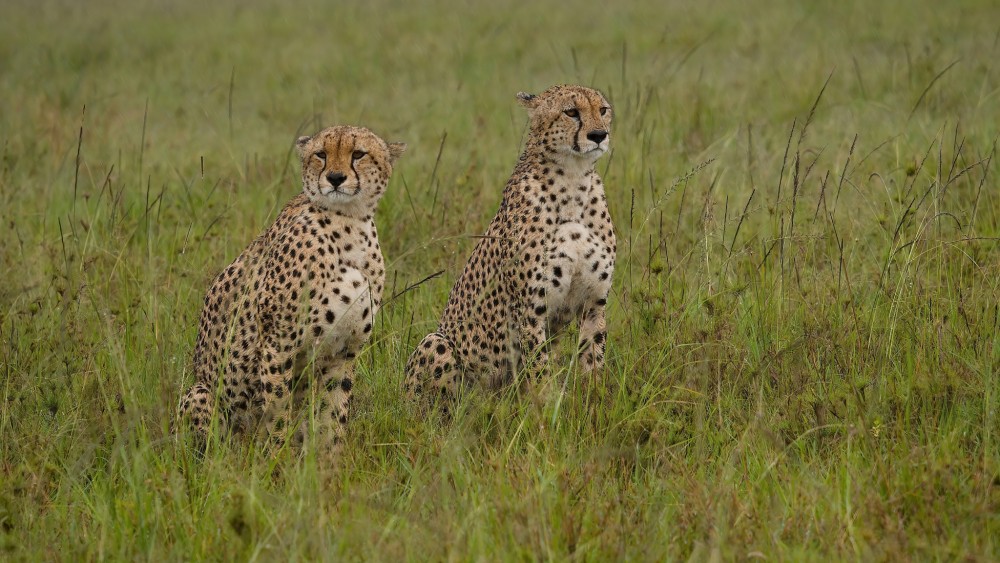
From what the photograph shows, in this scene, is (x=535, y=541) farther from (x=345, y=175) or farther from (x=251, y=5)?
(x=251, y=5)

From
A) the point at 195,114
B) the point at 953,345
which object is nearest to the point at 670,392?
the point at 953,345

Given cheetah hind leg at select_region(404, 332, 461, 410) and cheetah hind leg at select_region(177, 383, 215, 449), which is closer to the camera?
cheetah hind leg at select_region(177, 383, 215, 449)

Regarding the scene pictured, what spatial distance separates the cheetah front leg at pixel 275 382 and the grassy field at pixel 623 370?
0.13 metres

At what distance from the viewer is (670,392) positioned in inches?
144

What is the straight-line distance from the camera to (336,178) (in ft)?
11.3

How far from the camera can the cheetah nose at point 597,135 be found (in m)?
3.79

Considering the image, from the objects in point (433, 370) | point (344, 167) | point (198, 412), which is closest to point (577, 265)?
point (433, 370)

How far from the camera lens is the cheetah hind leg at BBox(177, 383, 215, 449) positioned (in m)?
3.54

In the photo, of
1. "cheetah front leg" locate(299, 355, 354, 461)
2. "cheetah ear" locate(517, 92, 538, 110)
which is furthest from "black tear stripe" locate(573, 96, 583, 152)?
"cheetah front leg" locate(299, 355, 354, 461)

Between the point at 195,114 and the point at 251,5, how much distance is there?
675 centimetres

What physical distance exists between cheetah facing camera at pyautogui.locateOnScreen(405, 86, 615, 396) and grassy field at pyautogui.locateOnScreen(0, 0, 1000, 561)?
14 cm

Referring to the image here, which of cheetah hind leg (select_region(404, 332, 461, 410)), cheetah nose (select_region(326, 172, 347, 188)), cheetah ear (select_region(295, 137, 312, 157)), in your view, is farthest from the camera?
cheetah hind leg (select_region(404, 332, 461, 410))

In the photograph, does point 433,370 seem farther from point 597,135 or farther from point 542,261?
point 597,135

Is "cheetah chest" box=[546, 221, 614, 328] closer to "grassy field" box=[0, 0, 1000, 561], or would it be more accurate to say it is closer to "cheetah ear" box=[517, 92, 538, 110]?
"grassy field" box=[0, 0, 1000, 561]
